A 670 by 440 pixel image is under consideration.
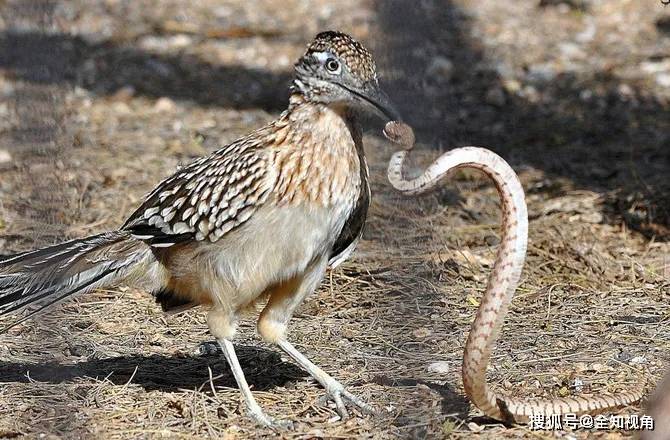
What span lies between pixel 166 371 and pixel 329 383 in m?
0.84

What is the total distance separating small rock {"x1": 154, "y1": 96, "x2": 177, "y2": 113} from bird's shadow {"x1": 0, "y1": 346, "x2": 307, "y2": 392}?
4.04m

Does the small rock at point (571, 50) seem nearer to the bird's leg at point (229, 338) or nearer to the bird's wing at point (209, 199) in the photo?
the bird's wing at point (209, 199)

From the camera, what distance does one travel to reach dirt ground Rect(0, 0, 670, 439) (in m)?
4.74

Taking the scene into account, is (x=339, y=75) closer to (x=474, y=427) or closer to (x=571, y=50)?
(x=474, y=427)

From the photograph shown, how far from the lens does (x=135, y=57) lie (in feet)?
33.6

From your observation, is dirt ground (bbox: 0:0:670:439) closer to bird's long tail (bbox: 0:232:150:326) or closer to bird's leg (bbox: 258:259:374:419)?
bird's leg (bbox: 258:259:374:419)

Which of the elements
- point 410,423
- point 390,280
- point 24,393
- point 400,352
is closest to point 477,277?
point 390,280

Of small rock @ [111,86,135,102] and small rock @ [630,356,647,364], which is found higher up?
small rock @ [111,86,135,102]

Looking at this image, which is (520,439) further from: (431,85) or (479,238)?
(431,85)

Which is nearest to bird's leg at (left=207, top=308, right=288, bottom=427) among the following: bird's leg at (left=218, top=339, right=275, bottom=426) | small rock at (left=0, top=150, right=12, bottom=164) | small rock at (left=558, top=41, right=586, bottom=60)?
bird's leg at (left=218, top=339, right=275, bottom=426)

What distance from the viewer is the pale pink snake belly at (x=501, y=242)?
412 cm

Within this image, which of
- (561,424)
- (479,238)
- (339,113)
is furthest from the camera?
(479,238)

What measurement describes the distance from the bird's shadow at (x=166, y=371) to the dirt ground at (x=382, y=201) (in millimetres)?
14

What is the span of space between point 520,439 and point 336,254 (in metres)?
1.14
